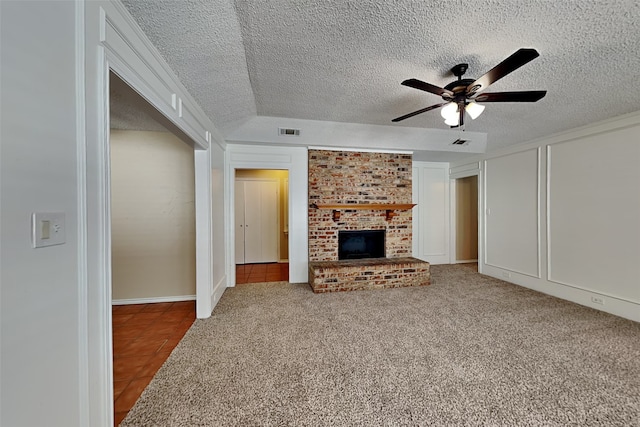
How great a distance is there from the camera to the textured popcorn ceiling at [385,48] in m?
1.55

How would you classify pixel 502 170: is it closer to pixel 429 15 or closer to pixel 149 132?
pixel 429 15

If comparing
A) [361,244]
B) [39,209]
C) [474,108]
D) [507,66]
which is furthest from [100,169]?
[361,244]

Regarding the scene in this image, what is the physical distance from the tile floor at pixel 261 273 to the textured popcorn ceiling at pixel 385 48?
9.17 ft

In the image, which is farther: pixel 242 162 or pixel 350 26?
pixel 242 162

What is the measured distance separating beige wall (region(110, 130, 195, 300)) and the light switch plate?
2772mm

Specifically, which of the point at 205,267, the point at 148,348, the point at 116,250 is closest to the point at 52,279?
the point at 148,348

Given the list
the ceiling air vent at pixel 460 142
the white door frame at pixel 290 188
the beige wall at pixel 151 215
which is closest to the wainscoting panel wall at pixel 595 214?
the ceiling air vent at pixel 460 142

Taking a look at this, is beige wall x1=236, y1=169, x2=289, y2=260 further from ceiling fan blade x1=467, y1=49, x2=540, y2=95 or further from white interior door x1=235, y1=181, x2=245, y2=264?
ceiling fan blade x1=467, y1=49, x2=540, y2=95

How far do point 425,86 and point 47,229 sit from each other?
241cm

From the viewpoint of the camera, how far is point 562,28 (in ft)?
5.56

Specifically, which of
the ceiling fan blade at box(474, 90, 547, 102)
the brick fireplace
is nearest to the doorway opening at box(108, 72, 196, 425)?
the brick fireplace

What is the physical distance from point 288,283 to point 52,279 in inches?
138

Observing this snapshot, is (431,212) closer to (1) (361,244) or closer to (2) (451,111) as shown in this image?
(1) (361,244)

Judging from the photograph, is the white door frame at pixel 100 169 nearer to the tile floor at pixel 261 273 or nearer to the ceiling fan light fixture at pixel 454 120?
the ceiling fan light fixture at pixel 454 120
